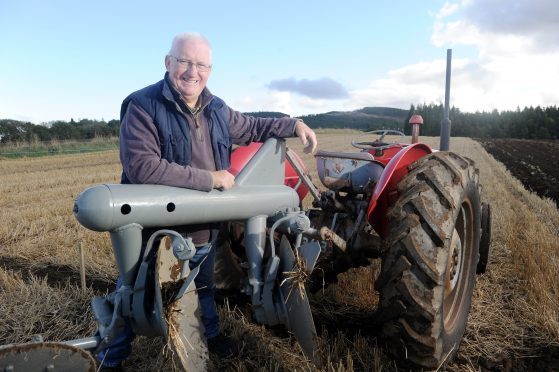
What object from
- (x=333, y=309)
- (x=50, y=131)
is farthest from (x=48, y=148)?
(x=333, y=309)

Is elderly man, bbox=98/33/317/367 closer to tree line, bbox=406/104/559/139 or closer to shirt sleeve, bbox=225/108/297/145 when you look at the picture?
shirt sleeve, bbox=225/108/297/145

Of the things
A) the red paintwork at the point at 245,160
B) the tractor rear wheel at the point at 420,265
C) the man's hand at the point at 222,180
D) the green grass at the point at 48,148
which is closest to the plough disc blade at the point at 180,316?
the man's hand at the point at 222,180

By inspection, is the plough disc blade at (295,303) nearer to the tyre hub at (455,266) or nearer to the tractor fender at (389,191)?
the tractor fender at (389,191)

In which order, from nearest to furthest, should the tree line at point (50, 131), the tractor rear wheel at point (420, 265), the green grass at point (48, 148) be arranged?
the tractor rear wheel at point (420, 265), the green grass at point (48, 148), the tree line at point (50, 131)

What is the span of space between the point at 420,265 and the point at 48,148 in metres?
25.5

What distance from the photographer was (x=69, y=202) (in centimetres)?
790

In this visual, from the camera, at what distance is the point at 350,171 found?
310 cm

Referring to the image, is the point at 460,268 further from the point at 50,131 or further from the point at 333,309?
the point at 50,131

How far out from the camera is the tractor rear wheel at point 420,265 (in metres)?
2.15

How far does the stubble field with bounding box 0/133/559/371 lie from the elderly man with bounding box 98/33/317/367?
1.27ft

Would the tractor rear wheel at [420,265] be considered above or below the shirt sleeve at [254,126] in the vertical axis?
below

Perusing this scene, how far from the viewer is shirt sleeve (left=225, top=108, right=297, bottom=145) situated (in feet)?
9.27

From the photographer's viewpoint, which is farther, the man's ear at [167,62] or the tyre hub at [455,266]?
the tyre hub at [455,266]

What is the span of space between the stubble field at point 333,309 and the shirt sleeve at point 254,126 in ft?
3.88
